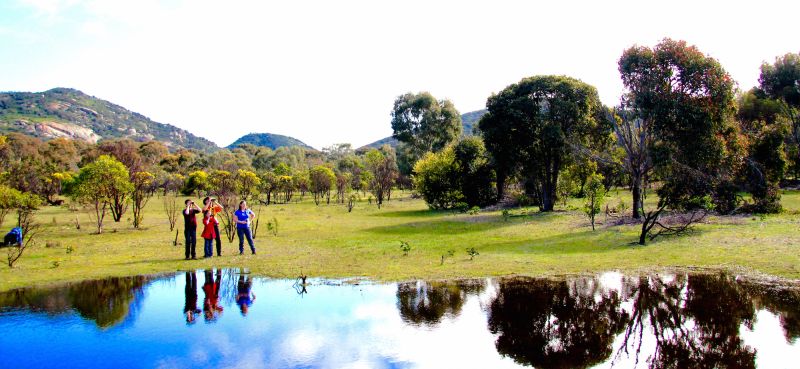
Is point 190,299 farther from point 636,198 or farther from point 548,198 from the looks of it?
point 548,198

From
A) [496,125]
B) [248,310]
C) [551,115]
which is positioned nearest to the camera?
[248,310]

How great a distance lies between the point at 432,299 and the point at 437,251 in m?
6.98

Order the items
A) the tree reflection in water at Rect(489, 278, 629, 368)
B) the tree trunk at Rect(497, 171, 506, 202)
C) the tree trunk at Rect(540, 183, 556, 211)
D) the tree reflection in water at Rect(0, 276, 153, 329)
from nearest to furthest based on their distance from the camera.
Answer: the tree reflection in water at Rect(489, 278, 629, 368), the tree reflection in water at Rect(0, 276, 153, 329), the tree trunk at Rect(540, 183, 556, 211), the tree trunk at Rect(497, 171, 506, 202)

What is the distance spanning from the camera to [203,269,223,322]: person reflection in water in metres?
11.4

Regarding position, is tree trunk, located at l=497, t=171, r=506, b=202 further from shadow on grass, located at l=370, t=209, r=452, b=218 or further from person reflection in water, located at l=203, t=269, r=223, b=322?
person reflection in water, located at l=203, t=269, r=223, b=322

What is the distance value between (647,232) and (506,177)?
23804mm

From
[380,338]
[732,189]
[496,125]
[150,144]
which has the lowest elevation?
[380,338]

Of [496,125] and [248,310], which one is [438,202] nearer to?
[496,125]

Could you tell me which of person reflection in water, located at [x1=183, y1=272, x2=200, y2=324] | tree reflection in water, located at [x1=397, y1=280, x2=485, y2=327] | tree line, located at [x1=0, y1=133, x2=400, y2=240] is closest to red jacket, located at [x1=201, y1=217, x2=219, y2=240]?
person reflection in water, located at [x1=183, y1=272, x2=200, y2=324]

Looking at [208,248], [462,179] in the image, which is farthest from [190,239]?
[462,179]

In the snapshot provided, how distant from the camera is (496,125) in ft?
120

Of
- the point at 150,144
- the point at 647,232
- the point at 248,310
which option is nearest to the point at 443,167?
the point at 647,232

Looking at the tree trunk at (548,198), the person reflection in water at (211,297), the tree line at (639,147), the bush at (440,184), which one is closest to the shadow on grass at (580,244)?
the tree line at (639,147)

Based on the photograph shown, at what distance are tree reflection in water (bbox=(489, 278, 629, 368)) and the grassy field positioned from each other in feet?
6.62
